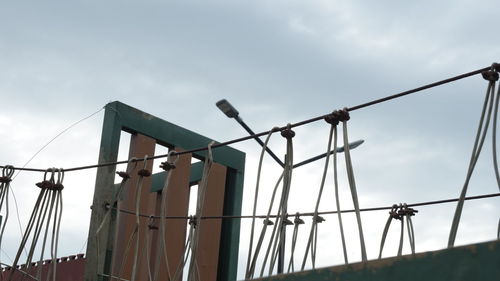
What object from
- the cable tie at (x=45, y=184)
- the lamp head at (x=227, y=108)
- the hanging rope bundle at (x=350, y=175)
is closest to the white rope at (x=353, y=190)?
the hanging rope bundle at (x=350, y=175)

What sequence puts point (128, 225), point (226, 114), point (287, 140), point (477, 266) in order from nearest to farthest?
point (477, 266)
point (287, 140)
point (128, 225)
point (226, 114)

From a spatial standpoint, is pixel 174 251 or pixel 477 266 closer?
pixel 477 266

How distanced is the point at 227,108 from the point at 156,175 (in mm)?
1327

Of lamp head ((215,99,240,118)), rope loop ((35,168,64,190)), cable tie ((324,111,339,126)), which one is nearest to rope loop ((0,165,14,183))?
rope loop ((35,168,64,190))

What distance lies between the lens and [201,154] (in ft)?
33.8

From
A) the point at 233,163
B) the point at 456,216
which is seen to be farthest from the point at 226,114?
the point at 456,216

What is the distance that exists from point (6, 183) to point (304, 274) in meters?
3.10

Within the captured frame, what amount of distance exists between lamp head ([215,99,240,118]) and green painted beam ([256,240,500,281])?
7624 mm

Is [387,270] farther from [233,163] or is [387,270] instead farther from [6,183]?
[233,163]

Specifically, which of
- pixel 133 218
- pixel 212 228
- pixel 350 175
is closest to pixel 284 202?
pixel 350 175

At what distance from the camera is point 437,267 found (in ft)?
10.9

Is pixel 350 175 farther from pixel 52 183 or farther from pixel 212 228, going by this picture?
pixel 212 228

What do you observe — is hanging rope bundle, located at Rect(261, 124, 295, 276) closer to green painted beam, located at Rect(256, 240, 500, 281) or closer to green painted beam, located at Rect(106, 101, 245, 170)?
green painted beam, located at Rect(256, 240, 500, 281)

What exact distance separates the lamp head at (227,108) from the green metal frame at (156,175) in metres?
0.68
